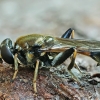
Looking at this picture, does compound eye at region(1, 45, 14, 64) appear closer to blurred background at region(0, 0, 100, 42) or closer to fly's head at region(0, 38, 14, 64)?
fly's head at region(0, 38, 14, 64)

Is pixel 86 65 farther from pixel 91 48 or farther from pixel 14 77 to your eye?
pixel 14 77

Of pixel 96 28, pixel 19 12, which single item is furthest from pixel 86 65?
pixel 19 12

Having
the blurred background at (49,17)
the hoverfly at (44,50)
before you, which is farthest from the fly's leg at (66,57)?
the blurred background at (49,17)

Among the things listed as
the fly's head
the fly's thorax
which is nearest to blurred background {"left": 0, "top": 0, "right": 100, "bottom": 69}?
the fly's head

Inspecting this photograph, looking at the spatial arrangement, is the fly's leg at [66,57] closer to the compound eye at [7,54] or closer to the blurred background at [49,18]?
the compound eye at [7,54]

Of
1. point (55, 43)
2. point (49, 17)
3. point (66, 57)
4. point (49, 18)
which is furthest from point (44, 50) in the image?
point (49, 17)

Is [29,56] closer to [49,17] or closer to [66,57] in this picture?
[66,57]
